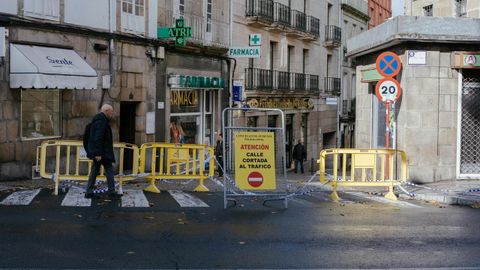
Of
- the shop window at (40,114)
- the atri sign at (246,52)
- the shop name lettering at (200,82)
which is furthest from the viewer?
the atri sign at (246,52)

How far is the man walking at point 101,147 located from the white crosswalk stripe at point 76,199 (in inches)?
9.3

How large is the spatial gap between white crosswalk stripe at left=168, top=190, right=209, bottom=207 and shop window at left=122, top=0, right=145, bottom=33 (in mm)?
7902

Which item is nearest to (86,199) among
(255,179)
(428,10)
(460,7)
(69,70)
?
(255,179)

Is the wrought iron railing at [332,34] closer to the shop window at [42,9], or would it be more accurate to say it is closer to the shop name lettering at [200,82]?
the shop name lettering at [200,82]

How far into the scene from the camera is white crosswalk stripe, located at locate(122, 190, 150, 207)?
11391 millimetres

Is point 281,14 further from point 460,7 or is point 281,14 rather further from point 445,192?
point 445,192

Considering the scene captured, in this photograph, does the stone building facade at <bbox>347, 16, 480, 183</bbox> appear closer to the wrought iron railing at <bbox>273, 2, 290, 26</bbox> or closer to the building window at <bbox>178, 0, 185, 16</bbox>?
the building window at <bbox>178, 0, 185, 16</bbox>

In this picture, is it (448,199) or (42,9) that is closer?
(448,199)

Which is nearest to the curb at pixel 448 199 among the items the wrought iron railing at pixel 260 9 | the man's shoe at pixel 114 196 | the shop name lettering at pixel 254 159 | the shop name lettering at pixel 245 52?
the shop name lettering at pixel 254 159

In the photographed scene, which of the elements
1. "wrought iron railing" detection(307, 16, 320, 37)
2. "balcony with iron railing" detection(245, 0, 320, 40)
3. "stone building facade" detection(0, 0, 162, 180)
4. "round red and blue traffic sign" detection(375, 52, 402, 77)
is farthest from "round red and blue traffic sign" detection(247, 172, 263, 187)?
"wrought iron railing" detection(307, 16, 320, 37)

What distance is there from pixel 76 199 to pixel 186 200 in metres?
1.87

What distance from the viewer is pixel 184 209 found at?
11.0 meters

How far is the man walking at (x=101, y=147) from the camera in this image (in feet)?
39.0

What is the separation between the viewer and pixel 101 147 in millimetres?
11930
